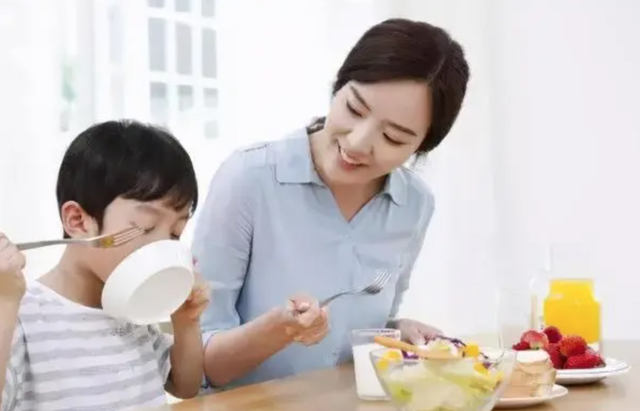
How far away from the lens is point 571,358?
1.54 m

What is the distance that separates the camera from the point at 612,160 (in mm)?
2922

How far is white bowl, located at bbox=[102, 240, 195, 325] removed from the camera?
130 centimetres

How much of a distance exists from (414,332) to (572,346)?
0.87 feet

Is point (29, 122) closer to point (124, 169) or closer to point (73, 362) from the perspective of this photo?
point (124, 169)

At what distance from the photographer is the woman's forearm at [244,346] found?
150cm

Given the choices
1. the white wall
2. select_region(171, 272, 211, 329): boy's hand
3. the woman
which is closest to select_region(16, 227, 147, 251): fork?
select_region(171, 272, 211, 329): boy's hand

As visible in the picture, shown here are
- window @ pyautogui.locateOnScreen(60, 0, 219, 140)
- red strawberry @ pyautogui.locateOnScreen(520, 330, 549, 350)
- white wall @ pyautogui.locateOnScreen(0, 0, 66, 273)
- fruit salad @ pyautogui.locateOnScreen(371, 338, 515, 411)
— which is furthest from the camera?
window @ pyautogui.locateOnScreen(60, 0, 219, 140)

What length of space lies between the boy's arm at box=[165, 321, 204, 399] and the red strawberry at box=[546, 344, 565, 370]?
0.53m

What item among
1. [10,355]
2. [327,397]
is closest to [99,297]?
[10,355]

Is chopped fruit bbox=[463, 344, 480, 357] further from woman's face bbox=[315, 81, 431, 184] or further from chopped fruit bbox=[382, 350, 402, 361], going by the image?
woman's face bbox=[315, 81, 431, 184]

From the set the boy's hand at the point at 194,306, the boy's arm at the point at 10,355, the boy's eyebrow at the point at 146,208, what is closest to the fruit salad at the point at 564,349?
the boy's hand at the point at 194,306

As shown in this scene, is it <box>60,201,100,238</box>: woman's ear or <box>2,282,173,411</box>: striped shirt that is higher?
<box>60,201,100,238</box>: woman's ear

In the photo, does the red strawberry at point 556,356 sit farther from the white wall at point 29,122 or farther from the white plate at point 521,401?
the white wall at point 29,122

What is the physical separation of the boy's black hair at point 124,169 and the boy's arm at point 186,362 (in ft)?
0.64
